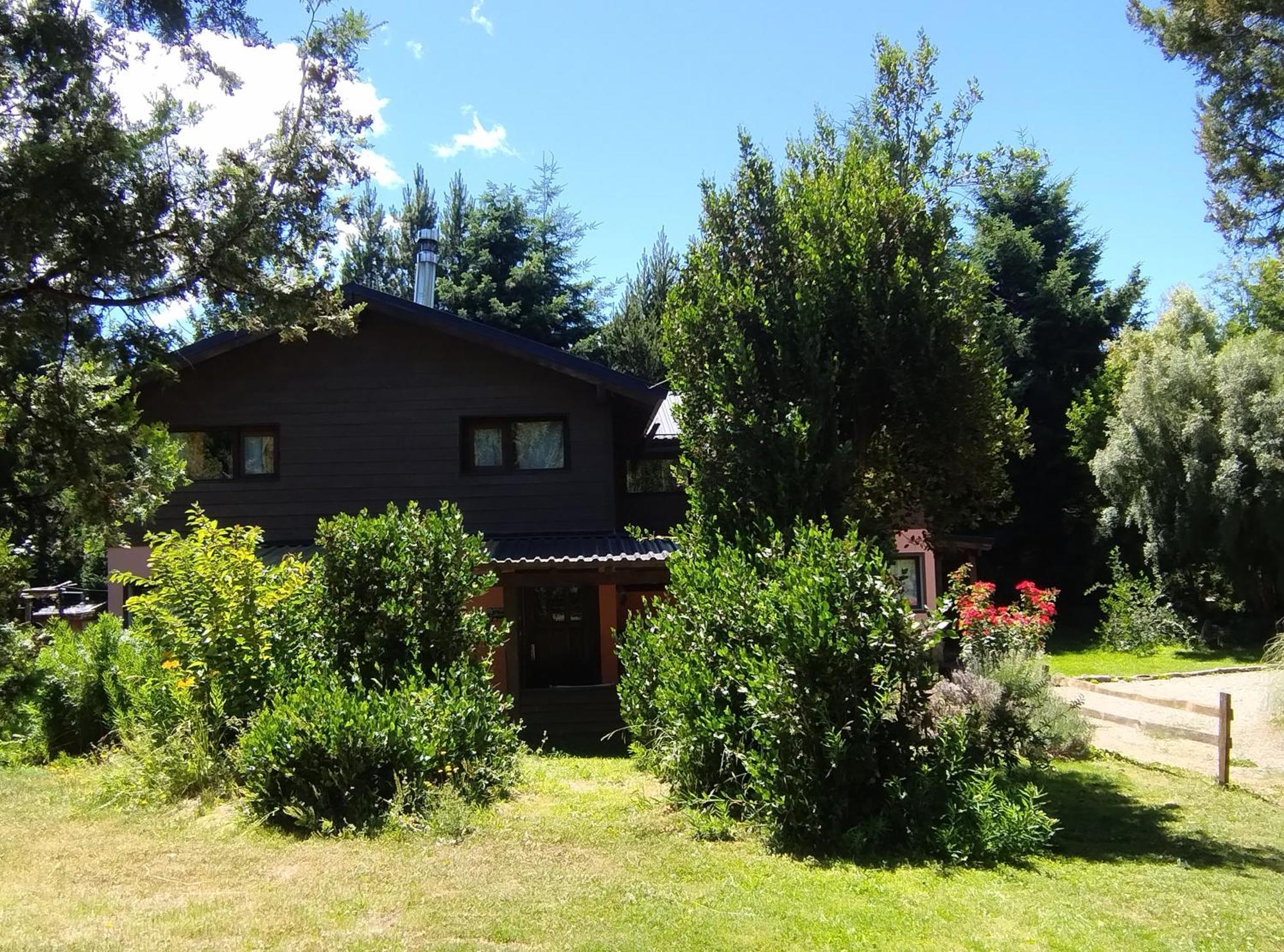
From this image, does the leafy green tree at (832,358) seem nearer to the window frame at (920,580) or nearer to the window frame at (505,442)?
the window frame at (505,442)

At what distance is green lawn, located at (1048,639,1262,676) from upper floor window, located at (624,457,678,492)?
364 inches

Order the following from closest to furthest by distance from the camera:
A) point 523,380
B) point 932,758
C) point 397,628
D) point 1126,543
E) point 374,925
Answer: point 374,925 → point 932,758 → point 397,628 → point 523,380 → point 1126,543

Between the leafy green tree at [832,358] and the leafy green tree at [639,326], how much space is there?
18.7m

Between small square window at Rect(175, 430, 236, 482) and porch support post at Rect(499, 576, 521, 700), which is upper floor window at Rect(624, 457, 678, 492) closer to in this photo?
porch support post at Rect(499, 576, 521, 700)

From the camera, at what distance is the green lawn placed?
1995cm

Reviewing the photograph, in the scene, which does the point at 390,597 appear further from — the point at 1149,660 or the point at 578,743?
the point at 1149,660

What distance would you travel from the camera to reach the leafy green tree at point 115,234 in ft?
15.8

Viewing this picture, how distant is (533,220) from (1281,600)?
85.8 ft

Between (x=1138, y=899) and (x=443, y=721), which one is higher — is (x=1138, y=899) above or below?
below

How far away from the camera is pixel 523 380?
50.1 ft

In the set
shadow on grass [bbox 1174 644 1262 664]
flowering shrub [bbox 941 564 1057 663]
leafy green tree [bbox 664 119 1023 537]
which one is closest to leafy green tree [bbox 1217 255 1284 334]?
shadow on grass [bbox 1174 644 1262 664]

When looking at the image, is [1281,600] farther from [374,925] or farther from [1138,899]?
[374,925]

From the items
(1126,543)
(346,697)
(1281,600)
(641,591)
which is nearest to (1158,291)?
(1126,543)

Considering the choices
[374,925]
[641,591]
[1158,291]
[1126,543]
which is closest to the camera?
[374,925]
